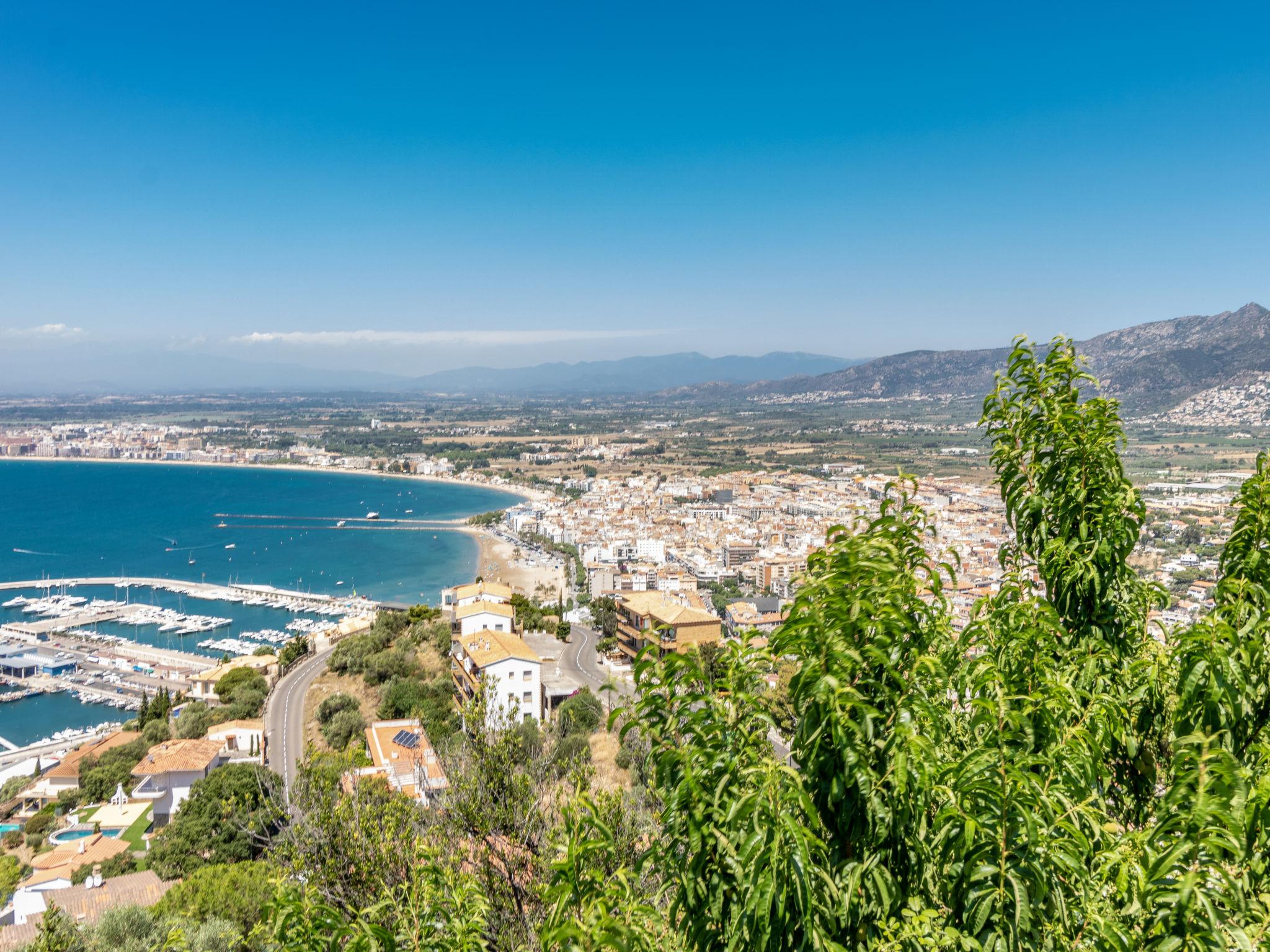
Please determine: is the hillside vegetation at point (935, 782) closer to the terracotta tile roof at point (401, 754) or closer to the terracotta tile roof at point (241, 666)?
the terracotta tile roof at point (401, 754)

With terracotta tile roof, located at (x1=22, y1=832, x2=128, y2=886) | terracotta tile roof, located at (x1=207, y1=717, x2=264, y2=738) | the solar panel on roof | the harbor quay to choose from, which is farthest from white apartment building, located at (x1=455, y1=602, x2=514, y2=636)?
the harbor quay

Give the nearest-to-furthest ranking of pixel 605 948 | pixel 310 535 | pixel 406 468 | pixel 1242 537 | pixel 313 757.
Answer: pixel 605 948 < pixel 1242 537 < pixel 313 757 < pixel 310 535 < pixel 406 468

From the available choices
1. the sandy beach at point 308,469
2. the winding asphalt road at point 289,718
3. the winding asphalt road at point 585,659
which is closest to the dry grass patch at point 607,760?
the winding asphalt road at point 585,659

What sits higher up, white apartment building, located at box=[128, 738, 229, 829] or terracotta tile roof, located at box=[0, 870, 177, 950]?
terracotta tile roof, located at box=[0, 870, 177, 950]

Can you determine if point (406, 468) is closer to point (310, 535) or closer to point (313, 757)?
point (310, 535)

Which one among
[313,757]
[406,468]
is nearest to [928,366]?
[406,468]

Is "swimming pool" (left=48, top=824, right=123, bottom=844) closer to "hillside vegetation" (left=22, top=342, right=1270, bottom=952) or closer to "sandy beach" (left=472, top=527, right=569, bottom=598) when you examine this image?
"hillside vegetation" (left=22, top=342, right=1270, bottom=952)

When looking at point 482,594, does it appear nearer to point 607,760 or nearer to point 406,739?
point 406,739
